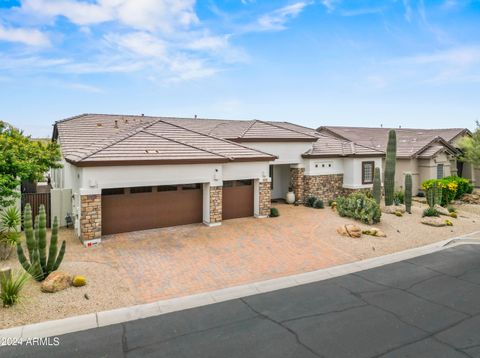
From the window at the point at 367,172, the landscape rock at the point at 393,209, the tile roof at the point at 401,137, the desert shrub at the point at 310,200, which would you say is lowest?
the landscape rock at the point at 393,209

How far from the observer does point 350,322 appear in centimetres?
801

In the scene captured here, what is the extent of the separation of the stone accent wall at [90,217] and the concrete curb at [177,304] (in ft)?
19.8

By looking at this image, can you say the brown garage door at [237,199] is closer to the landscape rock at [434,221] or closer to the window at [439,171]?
the landscape rock at [434,221]

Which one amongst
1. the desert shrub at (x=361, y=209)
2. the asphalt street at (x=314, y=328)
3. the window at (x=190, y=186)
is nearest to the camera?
the asphalt street at (x=314, y=328)

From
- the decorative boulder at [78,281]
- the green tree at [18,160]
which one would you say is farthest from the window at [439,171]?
the decorative boulder at [78,281]

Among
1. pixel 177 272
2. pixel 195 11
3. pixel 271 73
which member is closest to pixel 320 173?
pixel 271 73

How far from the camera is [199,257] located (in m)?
12.8

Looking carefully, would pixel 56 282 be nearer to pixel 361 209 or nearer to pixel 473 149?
pixel 361 209

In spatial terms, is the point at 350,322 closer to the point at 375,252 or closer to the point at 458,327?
the point at 458,327

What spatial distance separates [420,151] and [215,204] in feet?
69.6

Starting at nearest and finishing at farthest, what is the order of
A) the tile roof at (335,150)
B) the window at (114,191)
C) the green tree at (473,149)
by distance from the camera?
the window at (114,191), the tile roof at (335,150), the green tree at (473,149)

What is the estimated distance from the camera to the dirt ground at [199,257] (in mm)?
9102

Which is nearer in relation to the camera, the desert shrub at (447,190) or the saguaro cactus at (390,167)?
the saguaro cactus at (390,167)

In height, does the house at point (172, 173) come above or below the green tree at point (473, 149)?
below
